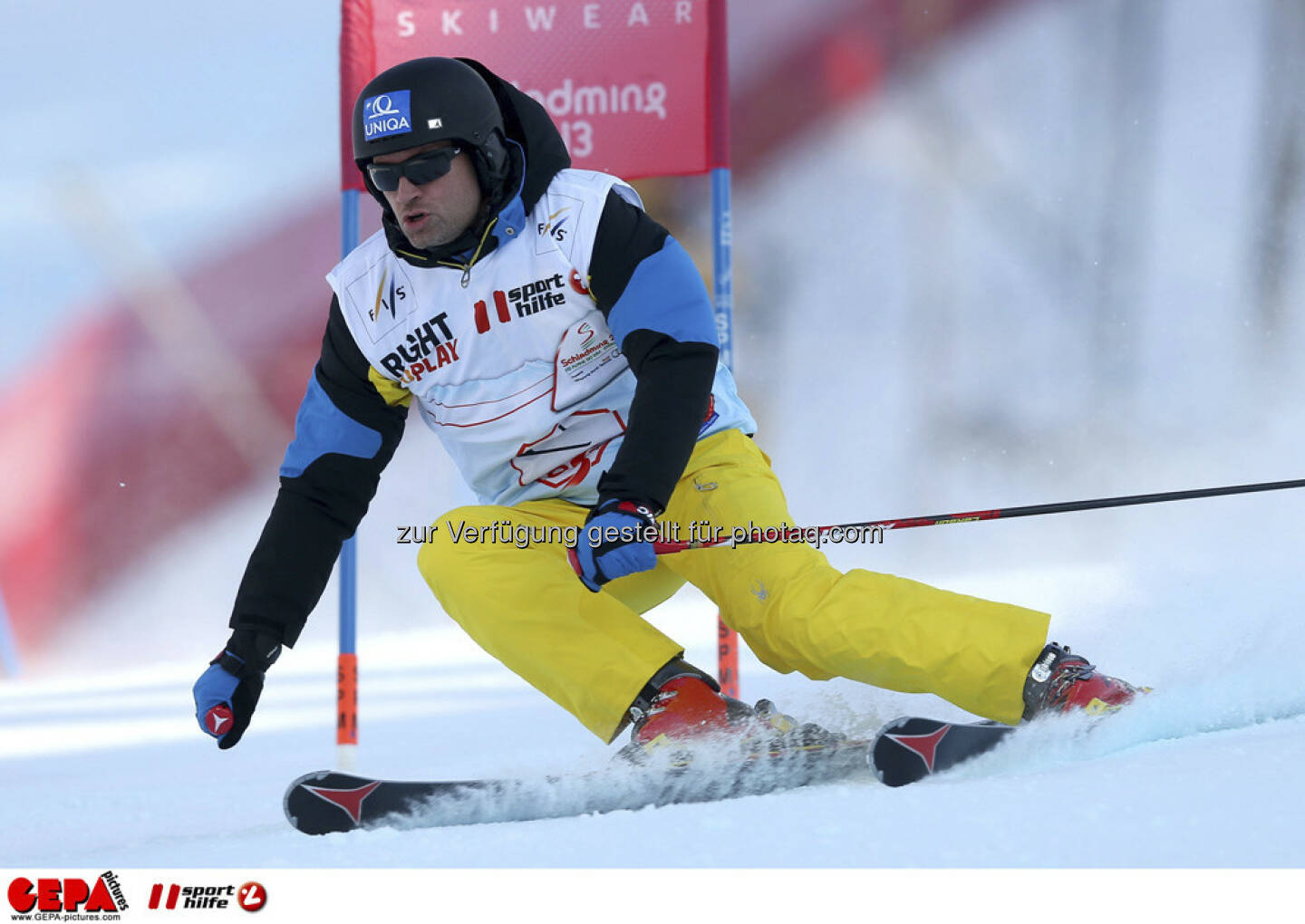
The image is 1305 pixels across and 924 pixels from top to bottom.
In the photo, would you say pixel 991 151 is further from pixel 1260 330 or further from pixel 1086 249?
pixel 1260 330

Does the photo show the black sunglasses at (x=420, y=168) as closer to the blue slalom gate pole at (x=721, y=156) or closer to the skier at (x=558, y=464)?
the skier at (x=558, y=464)

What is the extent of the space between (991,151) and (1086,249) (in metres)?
0.62

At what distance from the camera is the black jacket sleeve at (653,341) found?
1.87 metres

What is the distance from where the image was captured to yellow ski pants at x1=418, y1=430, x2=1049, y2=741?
72.2 inches

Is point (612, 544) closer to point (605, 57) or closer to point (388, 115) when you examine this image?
point (388, 115)

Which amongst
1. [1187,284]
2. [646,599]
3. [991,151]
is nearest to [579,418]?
[646,599]

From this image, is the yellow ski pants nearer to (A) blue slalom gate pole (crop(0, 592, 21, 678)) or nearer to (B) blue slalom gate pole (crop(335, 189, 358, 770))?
(B) blue slalom gate pole (crop(335, 189, 358, 770))

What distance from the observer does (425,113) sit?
1949mm

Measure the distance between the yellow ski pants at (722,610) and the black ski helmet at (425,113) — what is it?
607mm

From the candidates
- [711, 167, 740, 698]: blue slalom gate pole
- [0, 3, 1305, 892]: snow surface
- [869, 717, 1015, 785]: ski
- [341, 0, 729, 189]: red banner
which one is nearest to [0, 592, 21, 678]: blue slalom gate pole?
[0, 3, 1305, 892]: snow surface

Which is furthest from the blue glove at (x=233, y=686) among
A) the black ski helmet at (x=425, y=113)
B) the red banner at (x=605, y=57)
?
the red banner at (x=605, y=57)

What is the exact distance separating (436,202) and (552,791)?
94cm
